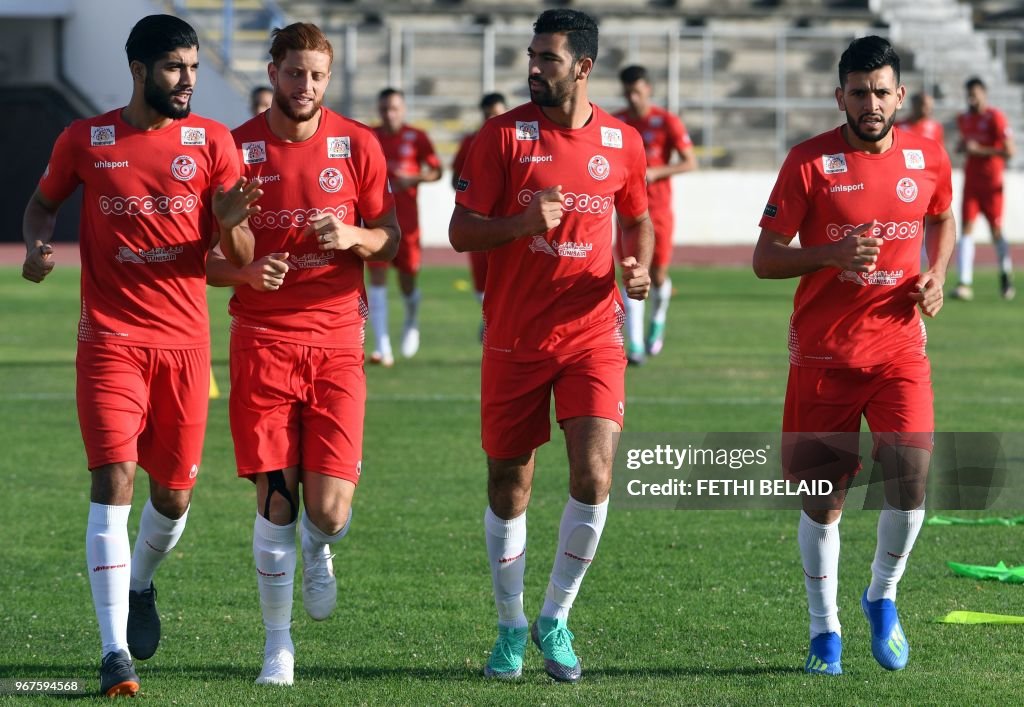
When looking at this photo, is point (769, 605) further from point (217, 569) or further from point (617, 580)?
point (217, 569)

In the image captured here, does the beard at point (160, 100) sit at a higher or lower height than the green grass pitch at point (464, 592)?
higher

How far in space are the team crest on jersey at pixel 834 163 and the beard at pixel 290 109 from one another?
181cm

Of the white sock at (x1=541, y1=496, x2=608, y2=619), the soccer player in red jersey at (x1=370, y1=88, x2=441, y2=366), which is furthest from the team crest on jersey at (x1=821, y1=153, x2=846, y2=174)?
the soccer player in red jersey at (x1=370, y1=88, x2=441, y2=366)

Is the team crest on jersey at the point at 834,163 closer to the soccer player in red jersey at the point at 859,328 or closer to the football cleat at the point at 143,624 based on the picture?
the soccer player in red jersey at the point at 859,328

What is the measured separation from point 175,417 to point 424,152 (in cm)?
1016

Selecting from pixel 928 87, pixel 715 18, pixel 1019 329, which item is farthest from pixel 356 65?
pixel 1019 329

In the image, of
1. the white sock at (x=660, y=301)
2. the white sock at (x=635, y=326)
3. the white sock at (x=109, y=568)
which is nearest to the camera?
the white sock at (x=109, y=568)

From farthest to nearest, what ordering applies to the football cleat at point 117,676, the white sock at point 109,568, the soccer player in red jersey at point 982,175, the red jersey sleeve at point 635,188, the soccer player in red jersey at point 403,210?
the soccer player in red jersey at point 982,175 < the soccer player in red jersey at point 403,210 < the red jersey sleeve at point 635,188 < the white sock at point 109,568 < the football cleat at point 117,676

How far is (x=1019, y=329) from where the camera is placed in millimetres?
17484

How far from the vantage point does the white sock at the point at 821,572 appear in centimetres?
592

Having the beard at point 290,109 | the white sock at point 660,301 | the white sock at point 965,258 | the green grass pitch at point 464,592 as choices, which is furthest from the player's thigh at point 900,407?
the white sock at point 965,258

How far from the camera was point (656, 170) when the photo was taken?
14.3 m

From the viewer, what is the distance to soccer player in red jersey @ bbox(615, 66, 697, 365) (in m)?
14.3

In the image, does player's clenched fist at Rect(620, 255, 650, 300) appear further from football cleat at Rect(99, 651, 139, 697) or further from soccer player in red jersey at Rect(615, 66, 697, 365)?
soccer player in red jersey at Rect(615, 66, 697, 365)
